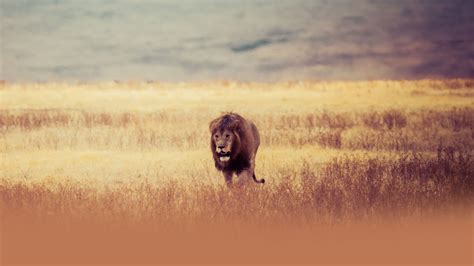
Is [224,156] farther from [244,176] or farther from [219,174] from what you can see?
[219,174]

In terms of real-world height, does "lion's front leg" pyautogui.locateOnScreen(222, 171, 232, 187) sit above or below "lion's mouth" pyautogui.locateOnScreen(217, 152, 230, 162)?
below

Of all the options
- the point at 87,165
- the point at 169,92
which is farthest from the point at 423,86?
the point at 87,165

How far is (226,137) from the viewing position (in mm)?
7172

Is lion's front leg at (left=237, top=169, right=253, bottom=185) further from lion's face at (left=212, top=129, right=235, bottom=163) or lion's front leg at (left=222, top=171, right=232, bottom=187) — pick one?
lion's face at (left=212, top=129, right=235, bottom=163)

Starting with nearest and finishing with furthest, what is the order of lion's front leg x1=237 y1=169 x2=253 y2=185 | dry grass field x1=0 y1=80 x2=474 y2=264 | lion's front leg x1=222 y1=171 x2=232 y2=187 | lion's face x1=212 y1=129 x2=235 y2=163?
dry grass field x1=0 y1=80 x2=474 y2=264
lion's face x1=212 y1=129 x2=235 y2=163
lion's front leg x1=222 y1=171 x2=232 y2=187
lion's front leg x1=237 y1=169 x2=253 y2=185

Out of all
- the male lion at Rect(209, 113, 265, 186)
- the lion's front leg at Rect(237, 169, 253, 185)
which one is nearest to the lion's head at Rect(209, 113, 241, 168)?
the male lion at Rect(209, 113, 265, 186)

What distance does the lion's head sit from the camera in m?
7.15

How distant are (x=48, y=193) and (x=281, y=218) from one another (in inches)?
91.3

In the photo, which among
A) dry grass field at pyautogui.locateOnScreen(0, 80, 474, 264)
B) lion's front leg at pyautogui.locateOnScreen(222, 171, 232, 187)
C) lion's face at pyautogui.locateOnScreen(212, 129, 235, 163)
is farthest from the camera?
lion's front leg at pyautogui.locateOnScreen(222, 171, 232, 187)

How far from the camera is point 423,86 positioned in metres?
31.0

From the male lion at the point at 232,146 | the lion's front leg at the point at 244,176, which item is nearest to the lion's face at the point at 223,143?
the male lion at the point at 232,146

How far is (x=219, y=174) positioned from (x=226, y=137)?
1.64 metres

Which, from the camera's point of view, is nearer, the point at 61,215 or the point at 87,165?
the point at 61,215

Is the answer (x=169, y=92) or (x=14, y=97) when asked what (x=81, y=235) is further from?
(x=169, y=92)
